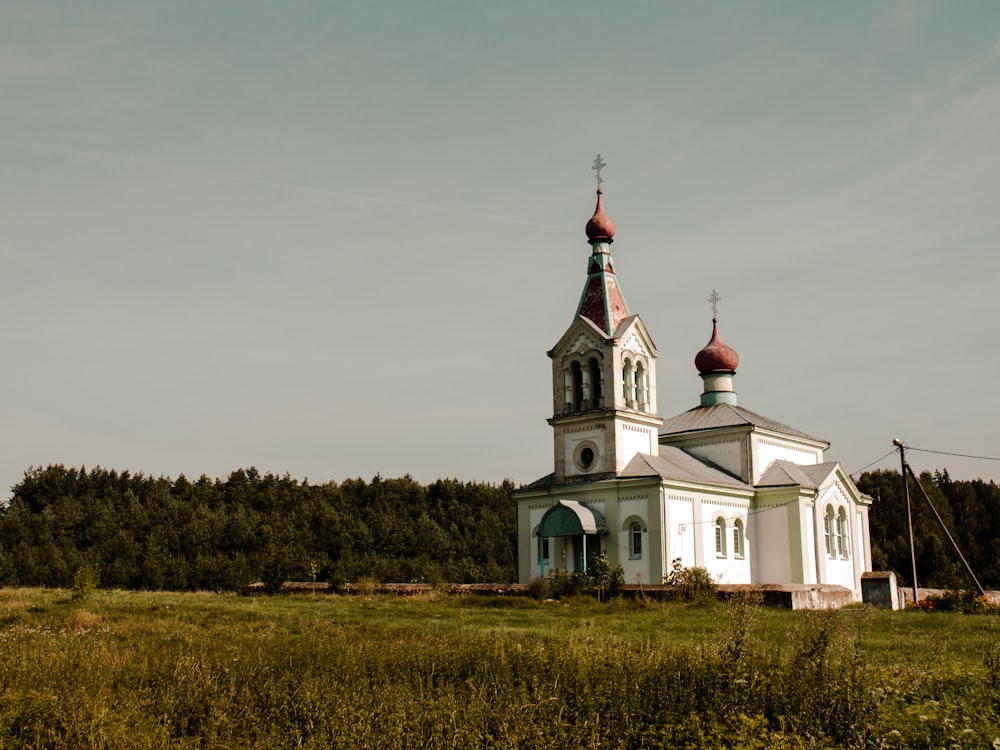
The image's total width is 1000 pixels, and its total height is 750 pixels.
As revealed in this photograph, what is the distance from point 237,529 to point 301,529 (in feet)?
14.2

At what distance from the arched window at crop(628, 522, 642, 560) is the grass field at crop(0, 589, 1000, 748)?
1740cm

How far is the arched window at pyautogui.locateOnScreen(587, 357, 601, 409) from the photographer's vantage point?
34.0 metres

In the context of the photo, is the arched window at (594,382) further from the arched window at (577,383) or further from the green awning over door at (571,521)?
the green awning over door at (571,521)

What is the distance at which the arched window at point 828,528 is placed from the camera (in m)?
36.4

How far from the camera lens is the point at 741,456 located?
120 ft

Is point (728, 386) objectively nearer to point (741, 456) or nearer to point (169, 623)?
point (741, 456)

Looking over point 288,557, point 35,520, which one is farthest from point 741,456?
point 35,520

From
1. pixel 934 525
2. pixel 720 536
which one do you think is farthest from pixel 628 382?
pixel 934 525

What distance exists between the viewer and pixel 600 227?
35906 millimetres

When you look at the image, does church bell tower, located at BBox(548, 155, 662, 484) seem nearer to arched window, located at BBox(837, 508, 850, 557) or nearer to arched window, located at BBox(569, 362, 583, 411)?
arched window, located at BBox(569, 362, 583, 411)

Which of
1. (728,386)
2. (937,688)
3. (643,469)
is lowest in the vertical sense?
(937,688)

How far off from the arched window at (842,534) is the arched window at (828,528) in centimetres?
61

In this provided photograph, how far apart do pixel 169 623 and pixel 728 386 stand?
27.8 meters

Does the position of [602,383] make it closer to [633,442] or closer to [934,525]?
[633,442]
